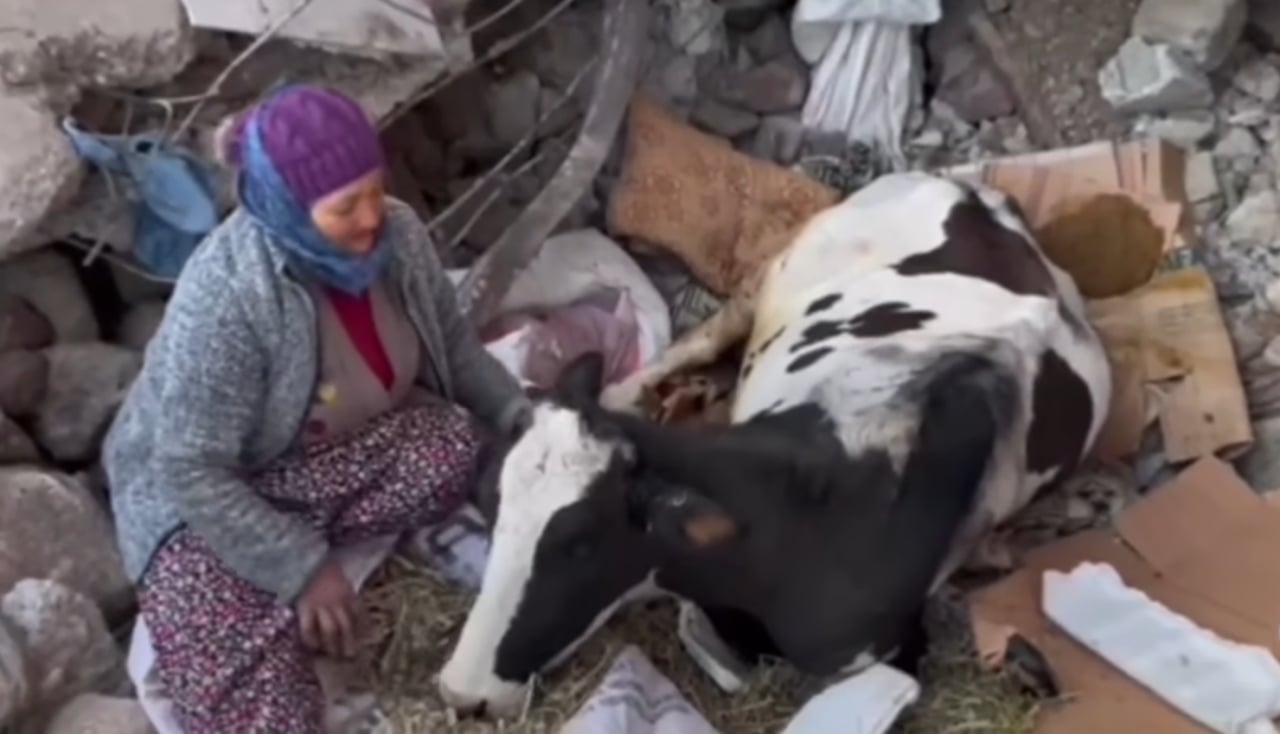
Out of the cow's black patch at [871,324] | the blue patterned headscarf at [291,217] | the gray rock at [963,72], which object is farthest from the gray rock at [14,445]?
the gray rock at [963,72]

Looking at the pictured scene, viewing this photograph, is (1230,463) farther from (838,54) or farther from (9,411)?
(9,411)

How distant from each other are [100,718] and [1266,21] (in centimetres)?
302

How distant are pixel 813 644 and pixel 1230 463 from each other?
3.57 ft

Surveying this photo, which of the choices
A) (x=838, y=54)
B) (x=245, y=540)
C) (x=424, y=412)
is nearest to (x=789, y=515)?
(x=424, y=412)

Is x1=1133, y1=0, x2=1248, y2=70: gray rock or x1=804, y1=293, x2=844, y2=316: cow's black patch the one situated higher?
x1=1133, y1=0, x2=1248, y2=70: gray rock

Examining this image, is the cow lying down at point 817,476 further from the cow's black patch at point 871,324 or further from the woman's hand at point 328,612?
the woman's hand at point 328,612

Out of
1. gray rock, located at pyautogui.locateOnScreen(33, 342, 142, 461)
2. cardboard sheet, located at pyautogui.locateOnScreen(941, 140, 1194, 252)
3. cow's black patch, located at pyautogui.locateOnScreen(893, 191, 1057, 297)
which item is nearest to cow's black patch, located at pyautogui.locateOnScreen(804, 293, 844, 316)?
cow's black patch, located at pyautogui.locateOnScreen(893, 191, 1057, 297)

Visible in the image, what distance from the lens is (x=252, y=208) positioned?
2.99 meters

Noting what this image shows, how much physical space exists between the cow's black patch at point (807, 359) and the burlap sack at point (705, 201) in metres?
0.70

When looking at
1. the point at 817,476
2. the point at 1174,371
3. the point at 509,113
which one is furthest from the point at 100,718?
the point at 1174,371

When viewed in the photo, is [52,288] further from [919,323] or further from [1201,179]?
[1201,179]

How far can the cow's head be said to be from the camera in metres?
3.12

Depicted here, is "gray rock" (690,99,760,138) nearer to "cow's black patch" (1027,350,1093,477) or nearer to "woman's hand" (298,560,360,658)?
"cow's black patch" (1027,350,1093,477)

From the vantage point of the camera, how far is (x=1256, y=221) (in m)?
4.46
